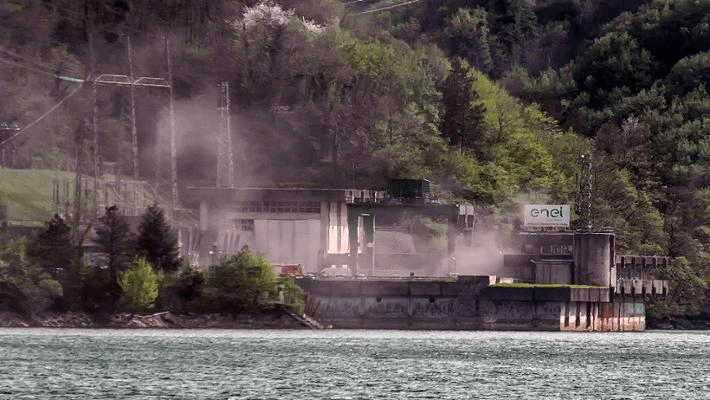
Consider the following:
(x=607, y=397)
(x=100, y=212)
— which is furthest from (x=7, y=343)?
(x=100, y=212)

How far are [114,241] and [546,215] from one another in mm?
44570

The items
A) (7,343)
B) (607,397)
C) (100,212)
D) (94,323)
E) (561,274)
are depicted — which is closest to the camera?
(607,397)

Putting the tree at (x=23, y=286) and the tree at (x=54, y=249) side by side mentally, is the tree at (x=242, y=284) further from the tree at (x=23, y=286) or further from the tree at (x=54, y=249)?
the tree at (x=23, y=286)

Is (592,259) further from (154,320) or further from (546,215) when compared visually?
(154,320)

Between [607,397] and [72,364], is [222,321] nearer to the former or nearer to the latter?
[72,364]

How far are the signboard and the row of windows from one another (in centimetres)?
2037

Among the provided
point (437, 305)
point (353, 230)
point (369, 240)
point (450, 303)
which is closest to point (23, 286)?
point (437, 305)

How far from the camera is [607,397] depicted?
105m

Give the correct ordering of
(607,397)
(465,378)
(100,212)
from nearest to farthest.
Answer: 1. (607,397)
2. (465,378)
3. (100,212)

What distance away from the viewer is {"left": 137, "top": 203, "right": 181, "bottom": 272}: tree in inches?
6762

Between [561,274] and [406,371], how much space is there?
6684cm

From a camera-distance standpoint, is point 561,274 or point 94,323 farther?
point 561,274

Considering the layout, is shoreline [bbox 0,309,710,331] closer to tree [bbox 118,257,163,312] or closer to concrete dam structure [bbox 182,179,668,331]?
tree [bbox 118,257,163,312]

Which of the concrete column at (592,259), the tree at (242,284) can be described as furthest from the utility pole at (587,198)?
the tree at (242,284)
